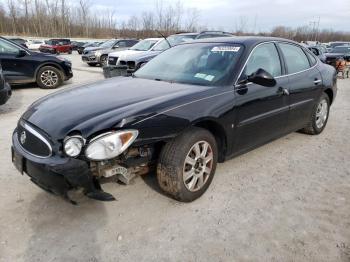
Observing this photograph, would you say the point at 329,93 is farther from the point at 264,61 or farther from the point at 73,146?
the point at 73,146

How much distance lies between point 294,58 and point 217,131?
201 centimetres

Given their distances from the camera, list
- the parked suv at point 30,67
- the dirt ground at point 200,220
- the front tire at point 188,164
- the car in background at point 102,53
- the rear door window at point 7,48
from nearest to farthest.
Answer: the dirt ground at point 200,220 → the front tire at point 188,164 → the rear door window at point 7,48 → the parked suv at point 30,67 → the car in background at point 102,53

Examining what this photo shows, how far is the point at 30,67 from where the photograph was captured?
970cm

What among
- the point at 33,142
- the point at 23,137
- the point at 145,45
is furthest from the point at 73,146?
the point at 145,45

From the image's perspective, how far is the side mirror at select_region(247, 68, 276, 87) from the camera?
11.5ft

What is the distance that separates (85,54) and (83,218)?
16.7m

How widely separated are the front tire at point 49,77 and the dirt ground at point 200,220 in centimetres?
642

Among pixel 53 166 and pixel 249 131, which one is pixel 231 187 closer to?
pixel 249 131

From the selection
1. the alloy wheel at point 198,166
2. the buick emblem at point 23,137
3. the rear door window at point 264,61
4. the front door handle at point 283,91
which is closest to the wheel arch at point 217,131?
the alloy wheel at point 198,166

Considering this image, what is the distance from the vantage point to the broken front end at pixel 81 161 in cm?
255

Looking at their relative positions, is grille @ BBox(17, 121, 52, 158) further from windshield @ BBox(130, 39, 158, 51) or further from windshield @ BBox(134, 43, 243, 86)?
windshield @ BBox(130, 39, 158, 51)

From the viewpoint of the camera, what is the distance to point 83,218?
296 cm

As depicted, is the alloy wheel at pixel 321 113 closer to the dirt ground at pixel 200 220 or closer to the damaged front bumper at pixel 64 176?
the dirt ground at pixel 200 220

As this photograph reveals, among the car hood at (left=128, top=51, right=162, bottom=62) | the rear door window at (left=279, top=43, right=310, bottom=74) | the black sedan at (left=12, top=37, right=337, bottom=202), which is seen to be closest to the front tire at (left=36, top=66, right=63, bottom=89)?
the car hood at (left=128, top=51, right=162, bottom=62)
